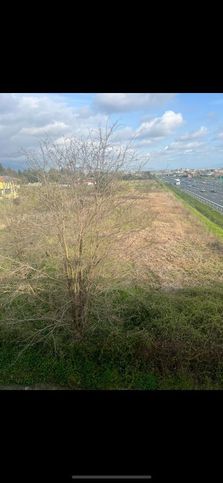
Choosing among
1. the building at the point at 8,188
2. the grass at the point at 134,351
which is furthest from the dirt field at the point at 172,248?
the building at the point at 8,188

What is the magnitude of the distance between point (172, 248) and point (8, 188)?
9.05ft

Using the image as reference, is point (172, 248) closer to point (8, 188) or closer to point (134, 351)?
point (134, 351)

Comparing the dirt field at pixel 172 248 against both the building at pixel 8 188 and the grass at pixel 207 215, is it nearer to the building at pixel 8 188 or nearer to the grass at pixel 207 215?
the grass at pixel 207 215

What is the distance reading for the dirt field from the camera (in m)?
4.20

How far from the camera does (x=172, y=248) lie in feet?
18.1

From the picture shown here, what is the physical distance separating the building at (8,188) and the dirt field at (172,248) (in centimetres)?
155

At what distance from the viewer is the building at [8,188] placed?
13.4 feet

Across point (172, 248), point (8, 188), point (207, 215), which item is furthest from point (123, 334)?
point (207, 215)

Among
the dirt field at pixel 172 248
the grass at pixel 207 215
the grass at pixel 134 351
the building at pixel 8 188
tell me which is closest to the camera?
the grass at pixel 134 351

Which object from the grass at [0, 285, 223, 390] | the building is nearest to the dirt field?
the grass at [0, 285, 223, 390]

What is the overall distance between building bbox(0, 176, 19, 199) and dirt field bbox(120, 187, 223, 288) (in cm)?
155
